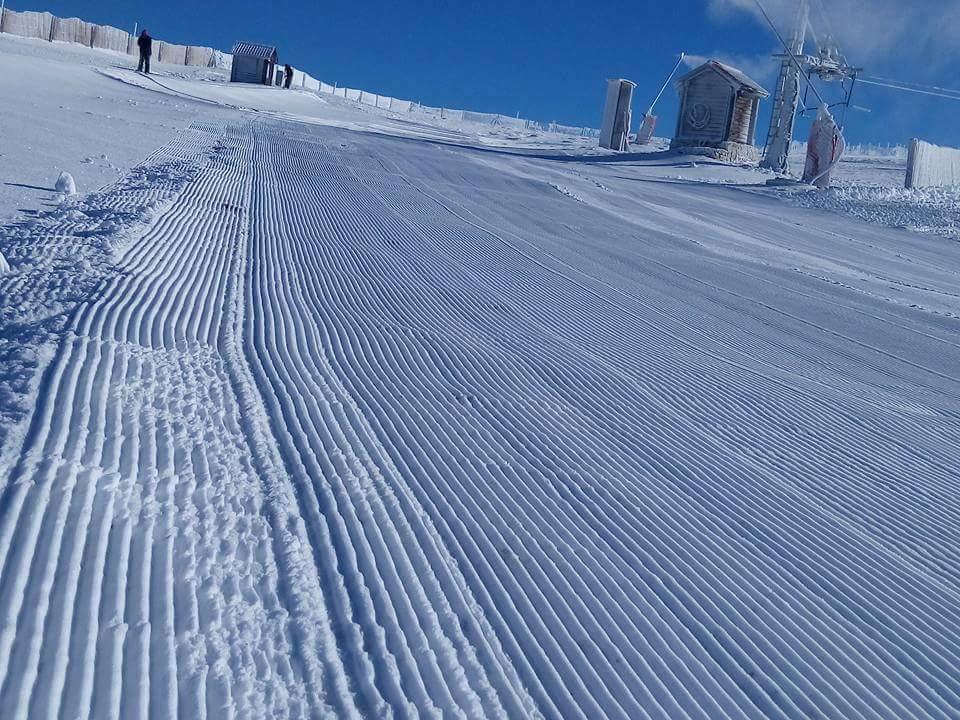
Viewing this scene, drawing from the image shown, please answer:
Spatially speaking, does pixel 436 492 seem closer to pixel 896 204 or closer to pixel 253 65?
pixel 896 204


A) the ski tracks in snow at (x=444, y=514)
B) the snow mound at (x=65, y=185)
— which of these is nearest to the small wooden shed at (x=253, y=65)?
the snow mound at (x=65, y=185)

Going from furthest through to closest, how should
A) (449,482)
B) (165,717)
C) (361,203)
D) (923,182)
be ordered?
(923,182) < (361,203) < (449,482) < (165,717)

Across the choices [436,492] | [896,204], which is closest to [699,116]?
[896,204]

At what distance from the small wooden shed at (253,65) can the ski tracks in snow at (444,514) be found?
44.7 meters

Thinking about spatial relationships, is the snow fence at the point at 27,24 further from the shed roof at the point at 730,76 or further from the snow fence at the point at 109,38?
the shed roof at the point at 730,76

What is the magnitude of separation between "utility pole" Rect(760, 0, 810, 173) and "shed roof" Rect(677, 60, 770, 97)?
285cm

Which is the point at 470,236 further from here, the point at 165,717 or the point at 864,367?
the point at 165,717

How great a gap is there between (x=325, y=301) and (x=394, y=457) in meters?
3.80

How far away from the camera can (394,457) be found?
5852 millimetres

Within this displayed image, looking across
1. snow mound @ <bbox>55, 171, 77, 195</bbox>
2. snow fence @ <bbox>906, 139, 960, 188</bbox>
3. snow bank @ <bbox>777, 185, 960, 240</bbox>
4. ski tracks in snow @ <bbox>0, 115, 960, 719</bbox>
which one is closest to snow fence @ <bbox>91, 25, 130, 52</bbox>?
snow bank @ <bbox>777, 185, 960, 240</bbox>

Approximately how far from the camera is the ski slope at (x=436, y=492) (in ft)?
12.5

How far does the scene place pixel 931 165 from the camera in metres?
34.4

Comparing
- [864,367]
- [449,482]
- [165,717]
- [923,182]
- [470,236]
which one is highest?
[923,182]

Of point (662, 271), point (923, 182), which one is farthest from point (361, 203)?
point (923, 182)
